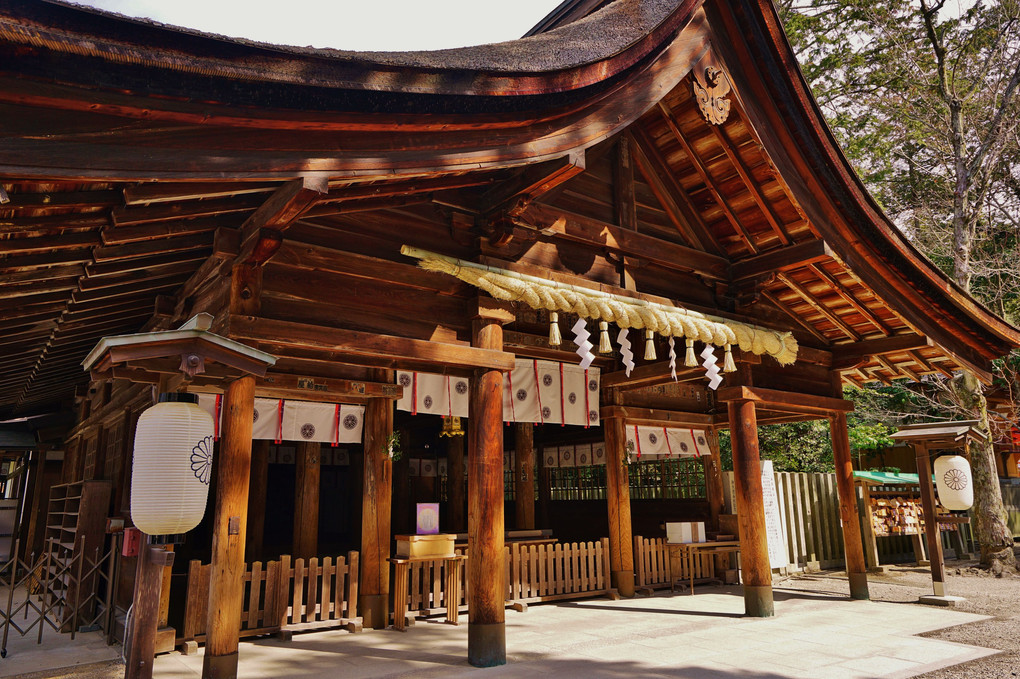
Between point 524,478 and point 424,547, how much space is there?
4.08m

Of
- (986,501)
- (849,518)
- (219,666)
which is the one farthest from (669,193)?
(986,501)

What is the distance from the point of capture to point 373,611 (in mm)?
8531

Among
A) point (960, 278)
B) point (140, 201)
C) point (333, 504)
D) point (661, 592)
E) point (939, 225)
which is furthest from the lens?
point (333, 504)

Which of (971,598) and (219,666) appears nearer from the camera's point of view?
(219,666)

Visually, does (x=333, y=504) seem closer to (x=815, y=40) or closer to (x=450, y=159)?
(x=450, y=159)

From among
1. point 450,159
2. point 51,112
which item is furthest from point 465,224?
point 51,112

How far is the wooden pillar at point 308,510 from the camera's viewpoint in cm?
991

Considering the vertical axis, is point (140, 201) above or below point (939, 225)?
below

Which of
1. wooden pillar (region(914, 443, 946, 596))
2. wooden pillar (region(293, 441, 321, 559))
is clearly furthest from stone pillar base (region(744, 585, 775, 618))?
wooden pillar (region(293, 441, 321, 559))

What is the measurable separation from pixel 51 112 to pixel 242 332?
236cm

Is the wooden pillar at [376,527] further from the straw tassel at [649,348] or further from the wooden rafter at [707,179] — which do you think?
the wooden rafter at [707,179]

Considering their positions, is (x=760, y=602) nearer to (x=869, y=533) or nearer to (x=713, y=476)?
(x=713, y=476)

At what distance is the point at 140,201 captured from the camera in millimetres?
4227

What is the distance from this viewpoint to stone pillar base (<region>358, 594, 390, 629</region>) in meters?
8.51
